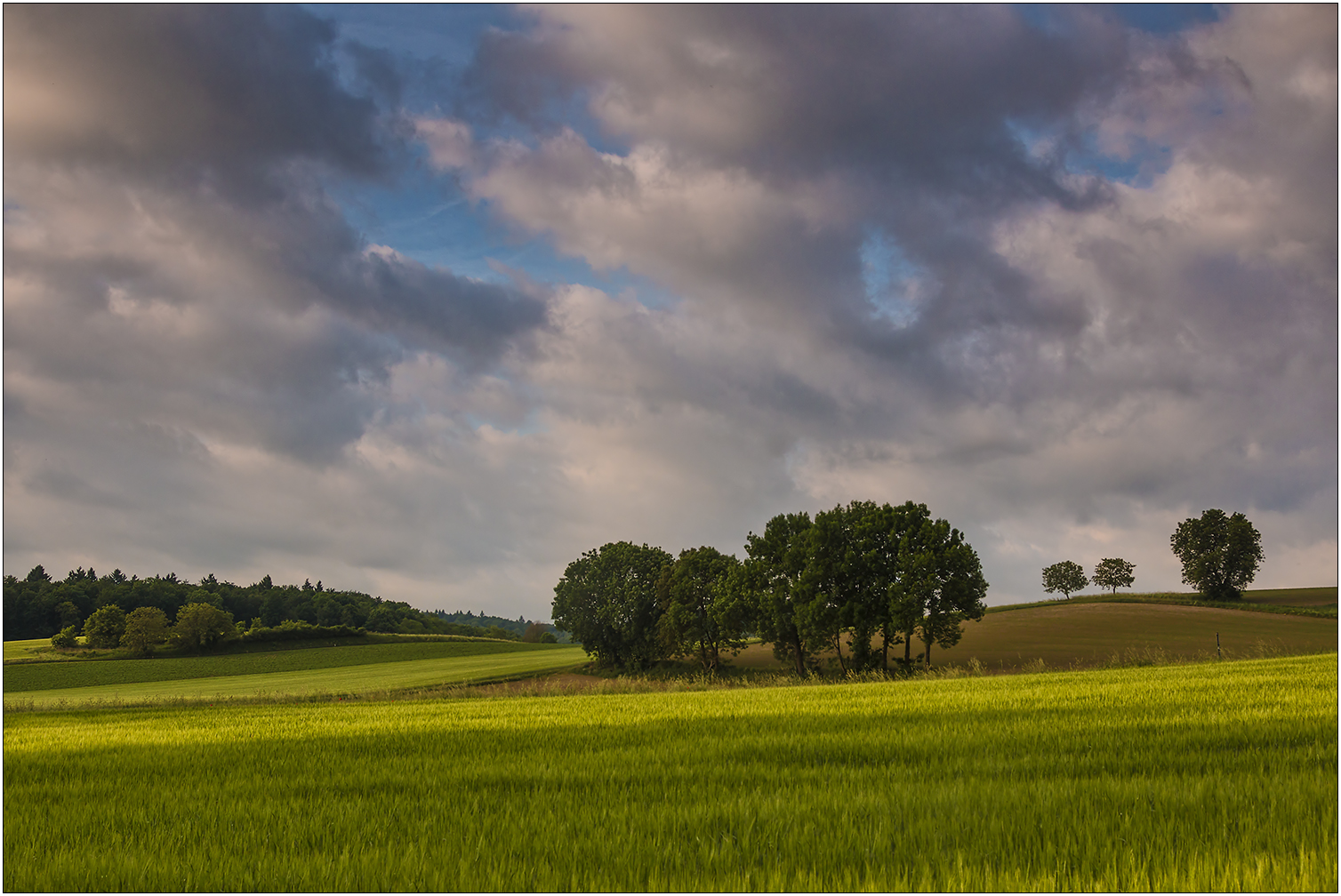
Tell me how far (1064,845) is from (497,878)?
346 cm

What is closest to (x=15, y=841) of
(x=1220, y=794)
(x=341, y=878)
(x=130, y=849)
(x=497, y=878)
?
(x=130, y=849)

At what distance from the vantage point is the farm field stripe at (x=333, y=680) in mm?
60812

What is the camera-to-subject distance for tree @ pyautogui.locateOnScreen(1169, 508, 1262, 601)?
105062 mm

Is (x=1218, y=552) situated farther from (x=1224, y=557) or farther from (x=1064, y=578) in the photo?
(x=1064, y=578)

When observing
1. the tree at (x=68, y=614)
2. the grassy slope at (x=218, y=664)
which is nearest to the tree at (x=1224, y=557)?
the grassy slope at (x=218, y=664)

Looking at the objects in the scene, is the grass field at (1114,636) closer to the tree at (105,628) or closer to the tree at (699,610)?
the tree at (699,610)

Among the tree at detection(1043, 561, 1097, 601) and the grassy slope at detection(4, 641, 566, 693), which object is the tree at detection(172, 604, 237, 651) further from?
the tree at detection(1043, 561, 1097, 601)

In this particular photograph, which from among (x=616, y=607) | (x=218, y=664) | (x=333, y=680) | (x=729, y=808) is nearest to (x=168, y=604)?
(x=218, y=664)

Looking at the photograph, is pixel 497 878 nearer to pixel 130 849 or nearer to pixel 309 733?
pixel 130 849

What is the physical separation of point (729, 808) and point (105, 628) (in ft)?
483

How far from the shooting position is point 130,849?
500cm

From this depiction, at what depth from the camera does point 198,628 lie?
11094 centimetres

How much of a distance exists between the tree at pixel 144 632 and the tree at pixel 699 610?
83.8 m

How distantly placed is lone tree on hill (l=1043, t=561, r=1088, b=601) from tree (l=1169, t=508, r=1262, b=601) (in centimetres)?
5374
